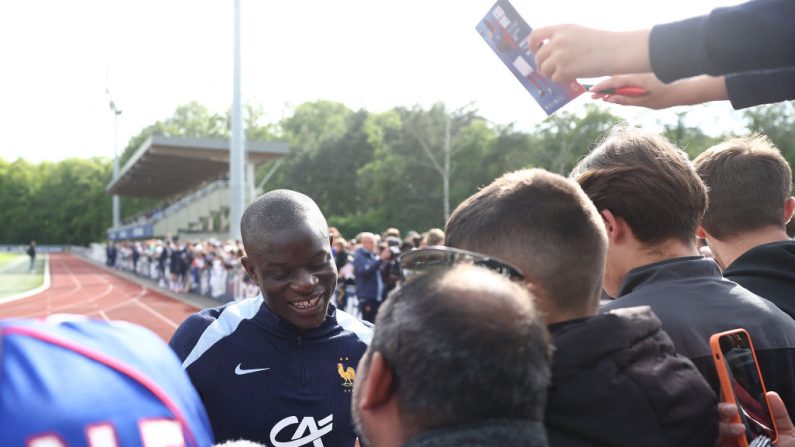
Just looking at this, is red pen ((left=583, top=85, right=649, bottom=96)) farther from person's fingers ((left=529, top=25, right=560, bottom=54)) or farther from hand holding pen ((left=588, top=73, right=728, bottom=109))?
person's fingers ((left=529, top=25, right=560, bottom=54))

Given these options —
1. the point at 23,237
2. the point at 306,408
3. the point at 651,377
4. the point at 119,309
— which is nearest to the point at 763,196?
the point at 651,377

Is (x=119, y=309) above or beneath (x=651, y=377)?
beneath

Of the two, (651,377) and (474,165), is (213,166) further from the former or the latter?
(651,377)

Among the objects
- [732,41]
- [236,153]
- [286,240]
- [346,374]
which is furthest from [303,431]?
[236,153]

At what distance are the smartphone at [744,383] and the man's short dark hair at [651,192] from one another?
37 centimetres

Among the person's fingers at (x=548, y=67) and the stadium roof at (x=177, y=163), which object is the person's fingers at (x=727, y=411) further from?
the stadium roof at (x=177, y=163)

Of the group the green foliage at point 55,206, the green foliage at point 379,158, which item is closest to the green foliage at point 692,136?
the green foliage at point 379,158

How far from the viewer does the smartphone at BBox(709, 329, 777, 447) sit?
146 centimetres

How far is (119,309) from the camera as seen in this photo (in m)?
21.1

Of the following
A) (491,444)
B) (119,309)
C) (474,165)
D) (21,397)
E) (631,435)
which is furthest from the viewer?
(474,165)

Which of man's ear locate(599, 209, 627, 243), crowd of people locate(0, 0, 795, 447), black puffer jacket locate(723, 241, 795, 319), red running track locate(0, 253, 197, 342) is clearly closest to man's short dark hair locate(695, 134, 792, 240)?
crowd of people locate(0, 0, 795, 447)

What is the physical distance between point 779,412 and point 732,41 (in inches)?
34.9

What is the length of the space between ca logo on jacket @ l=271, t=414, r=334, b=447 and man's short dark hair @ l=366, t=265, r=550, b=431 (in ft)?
4.15

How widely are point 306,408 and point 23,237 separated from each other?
103 meters
